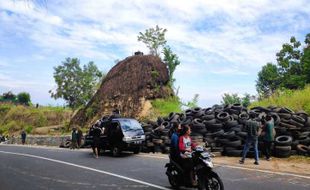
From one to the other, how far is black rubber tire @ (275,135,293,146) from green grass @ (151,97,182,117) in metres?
17.2

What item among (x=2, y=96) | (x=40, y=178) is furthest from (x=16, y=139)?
(x=40, y=178)

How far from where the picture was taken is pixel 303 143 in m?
16.3

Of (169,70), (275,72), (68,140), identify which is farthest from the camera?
(275,72)

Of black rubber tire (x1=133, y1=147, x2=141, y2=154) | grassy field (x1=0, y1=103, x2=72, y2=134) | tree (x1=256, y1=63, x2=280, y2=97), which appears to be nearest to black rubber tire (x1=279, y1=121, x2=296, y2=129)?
black rubber tire (x1=133, y1=147, x2=141, y2=154)

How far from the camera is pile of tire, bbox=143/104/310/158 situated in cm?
1631

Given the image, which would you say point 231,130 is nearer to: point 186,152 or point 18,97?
point 186,152

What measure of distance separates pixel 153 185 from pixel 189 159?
5.66 feet

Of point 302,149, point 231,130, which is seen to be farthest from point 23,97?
point 302,149

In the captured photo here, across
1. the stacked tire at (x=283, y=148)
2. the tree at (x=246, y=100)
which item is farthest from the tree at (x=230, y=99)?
the stacked tire at (x=283, y=148)

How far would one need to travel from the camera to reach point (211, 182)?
8453mm

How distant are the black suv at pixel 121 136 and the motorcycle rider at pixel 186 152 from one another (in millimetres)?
9671

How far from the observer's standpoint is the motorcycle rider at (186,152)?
9.33 meters

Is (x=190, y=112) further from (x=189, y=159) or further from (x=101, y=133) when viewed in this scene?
(x=189, y=159)

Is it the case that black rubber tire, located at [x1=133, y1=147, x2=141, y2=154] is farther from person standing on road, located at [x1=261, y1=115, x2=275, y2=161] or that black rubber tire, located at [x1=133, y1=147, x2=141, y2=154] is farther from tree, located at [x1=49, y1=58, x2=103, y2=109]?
tree, located at [x1=49, y1=58, x2=103, y2=109]
